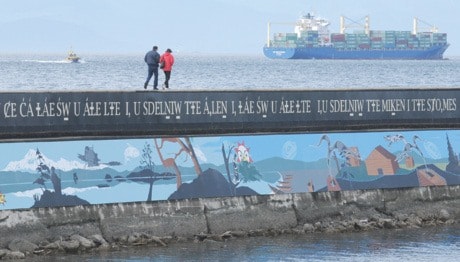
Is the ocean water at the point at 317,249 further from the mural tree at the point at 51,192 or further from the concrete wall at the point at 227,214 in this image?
the mural tree at the point at 51,192

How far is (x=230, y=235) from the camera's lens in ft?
104

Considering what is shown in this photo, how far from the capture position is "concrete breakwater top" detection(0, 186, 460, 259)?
97.6ft

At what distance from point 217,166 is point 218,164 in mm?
82

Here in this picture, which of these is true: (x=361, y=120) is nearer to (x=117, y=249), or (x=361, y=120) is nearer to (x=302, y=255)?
(x=302, y=255)

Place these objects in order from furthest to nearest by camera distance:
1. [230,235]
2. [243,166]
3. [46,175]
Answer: [243,166]
[230,235]
[46,175]

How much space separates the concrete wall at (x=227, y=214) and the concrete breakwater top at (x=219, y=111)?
1.93 metres

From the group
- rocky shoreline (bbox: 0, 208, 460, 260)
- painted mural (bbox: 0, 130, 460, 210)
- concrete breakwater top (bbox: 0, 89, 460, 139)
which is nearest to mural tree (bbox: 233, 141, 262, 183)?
painted mural (bbox: 0, 130, 460, 210)

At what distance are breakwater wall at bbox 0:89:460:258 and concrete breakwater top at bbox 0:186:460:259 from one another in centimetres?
3

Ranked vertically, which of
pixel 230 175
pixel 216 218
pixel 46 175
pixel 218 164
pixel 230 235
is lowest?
pixel 230 235

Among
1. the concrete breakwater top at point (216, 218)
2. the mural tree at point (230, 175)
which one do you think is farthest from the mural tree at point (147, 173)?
the mural tree at point (230, 175)

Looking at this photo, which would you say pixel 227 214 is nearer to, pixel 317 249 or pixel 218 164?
pixel 218 164

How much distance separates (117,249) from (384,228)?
717 centimetres

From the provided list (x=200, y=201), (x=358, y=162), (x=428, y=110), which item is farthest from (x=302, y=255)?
(x=428, y=110)

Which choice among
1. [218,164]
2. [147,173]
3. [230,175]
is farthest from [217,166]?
[147,173]
